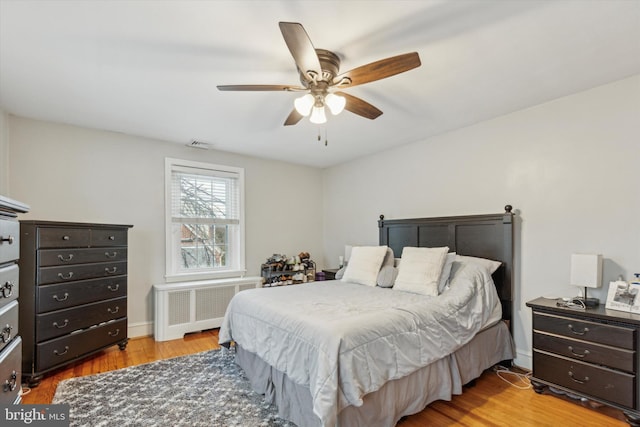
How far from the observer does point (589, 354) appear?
2.31 m

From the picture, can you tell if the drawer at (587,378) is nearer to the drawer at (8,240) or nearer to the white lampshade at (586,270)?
the white lampshade at (586,270)

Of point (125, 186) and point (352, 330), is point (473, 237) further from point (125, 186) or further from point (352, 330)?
point (125, 186)

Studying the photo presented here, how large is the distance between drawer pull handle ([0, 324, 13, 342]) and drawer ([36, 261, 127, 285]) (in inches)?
75.5

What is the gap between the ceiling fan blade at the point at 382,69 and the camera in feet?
5.73

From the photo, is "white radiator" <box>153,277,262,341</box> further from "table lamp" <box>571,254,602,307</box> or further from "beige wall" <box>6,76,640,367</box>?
"table lamp" <box>571,254,602,307</box>

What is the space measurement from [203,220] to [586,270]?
4.17 m

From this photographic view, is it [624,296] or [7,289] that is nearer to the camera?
[7,289]

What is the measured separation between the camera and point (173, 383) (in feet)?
8.77

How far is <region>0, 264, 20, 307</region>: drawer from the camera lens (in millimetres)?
1151

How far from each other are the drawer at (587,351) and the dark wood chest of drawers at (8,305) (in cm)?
324

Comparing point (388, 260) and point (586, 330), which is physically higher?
point (388, 260)

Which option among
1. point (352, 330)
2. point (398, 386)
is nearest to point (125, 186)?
point (352, 330)

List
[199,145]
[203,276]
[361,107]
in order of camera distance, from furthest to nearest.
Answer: [203,276] → [199,145] → [361,107]

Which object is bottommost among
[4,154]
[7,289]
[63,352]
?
[63,352]
